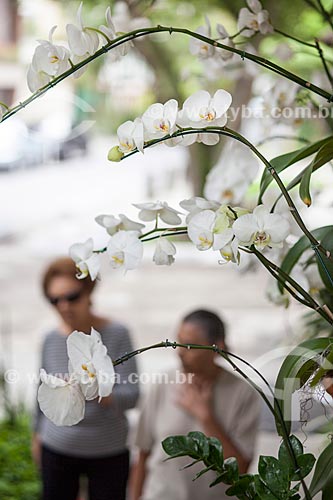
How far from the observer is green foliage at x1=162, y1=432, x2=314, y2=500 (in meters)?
0.63

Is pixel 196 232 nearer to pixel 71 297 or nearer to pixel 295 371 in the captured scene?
pixel 295 371

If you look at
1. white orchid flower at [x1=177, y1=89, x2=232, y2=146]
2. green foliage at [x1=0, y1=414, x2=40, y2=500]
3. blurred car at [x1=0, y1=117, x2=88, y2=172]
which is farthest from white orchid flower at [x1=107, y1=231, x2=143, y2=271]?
blurred car at [x1=0, y1=117, x2=88, y2=172]

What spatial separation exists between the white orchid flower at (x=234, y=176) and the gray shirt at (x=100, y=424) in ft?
2.89

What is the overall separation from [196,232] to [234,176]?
403 millimetres

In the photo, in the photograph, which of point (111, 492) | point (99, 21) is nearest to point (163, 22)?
point (99, 21)

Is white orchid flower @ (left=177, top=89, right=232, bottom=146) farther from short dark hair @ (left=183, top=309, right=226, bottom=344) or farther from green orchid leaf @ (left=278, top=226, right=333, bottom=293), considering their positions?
short dark hair @ (left=183, top=309, right=226, bottom=344)

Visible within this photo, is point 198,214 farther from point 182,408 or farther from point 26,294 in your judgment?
point 26,294

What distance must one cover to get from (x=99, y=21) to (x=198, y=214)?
3.33m

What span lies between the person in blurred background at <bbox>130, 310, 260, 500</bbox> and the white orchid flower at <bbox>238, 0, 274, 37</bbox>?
74 cm

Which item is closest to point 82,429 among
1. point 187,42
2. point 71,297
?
point 71,297

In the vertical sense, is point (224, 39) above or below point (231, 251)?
above

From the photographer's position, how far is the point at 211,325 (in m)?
1.56

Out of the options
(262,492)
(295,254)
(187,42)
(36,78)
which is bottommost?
(262,492)

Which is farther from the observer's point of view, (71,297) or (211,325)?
(71,297)
